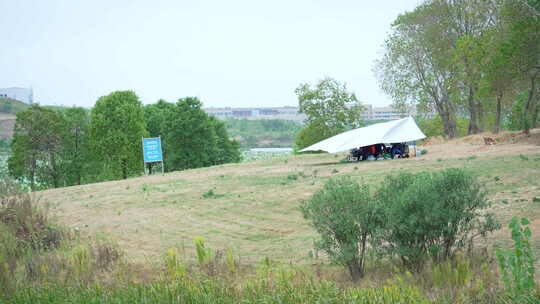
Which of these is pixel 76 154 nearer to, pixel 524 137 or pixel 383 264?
pixel 524 137

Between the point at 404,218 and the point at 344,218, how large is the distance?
885mm

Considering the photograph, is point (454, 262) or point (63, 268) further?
point (63, 268)

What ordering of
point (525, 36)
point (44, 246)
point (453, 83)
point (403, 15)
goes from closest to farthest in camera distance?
point (44, 246)
point (525, 36)
point (453, 83)
point (403, 15)

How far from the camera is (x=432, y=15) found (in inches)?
1619

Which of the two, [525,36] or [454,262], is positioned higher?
[525,36]

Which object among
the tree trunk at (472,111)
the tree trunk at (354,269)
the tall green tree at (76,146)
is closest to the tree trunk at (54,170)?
the tall green tree at (76,146)

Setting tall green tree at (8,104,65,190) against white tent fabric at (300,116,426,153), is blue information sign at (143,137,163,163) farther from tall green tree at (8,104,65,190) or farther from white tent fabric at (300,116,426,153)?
tall green tree at (8,104,65,190)

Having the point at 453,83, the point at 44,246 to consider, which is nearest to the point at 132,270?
the point at 44,246

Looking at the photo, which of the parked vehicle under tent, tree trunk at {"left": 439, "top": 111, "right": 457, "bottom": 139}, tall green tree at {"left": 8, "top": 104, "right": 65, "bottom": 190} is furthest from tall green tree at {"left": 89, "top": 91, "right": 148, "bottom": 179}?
tree trunk at {"left": 439, "top": 111, "right": 457, "bottom": 139}

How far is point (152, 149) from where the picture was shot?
30.5 meters

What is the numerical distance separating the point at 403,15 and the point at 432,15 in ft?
9.68

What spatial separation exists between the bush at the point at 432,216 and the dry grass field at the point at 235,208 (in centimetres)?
122

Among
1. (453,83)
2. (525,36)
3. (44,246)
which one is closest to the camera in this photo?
(44,246)

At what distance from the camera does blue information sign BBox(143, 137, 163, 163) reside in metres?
30.1
